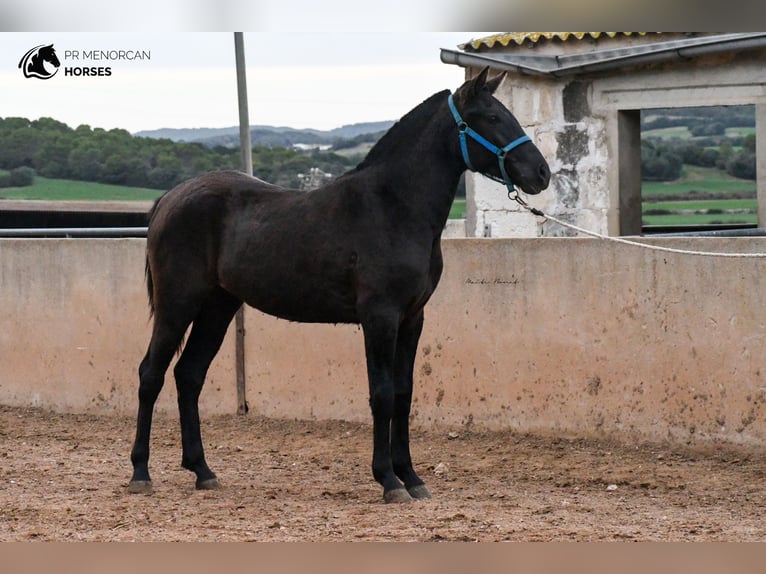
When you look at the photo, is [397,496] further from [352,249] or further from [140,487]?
[140,487]

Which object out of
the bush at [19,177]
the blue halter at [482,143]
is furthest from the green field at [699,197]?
the blue halter at [482,143]

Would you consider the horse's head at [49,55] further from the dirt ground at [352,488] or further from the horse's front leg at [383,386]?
the horse's front leg at [383,386]

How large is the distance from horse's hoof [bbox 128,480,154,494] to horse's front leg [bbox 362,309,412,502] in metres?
1.21

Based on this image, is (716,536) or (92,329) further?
(92,329)

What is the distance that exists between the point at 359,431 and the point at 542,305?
147 centimetres

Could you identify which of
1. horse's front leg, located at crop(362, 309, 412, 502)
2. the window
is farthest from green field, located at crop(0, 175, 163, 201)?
the window

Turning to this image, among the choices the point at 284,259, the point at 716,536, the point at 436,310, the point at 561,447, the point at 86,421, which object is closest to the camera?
the point at 716,536

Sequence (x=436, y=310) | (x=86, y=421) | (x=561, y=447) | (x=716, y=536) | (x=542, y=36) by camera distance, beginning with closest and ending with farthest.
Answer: (x=716, y=536)
(x=561, y=447)
(x=436, y=310)
(x=86, y=421)
(x=542, y=36)

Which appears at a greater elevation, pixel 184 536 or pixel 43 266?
pixel 43 266

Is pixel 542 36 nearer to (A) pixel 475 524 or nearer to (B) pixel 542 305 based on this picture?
(B) pixel 542 305

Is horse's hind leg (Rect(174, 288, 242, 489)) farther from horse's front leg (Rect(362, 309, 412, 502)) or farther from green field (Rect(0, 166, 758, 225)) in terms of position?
green field (Rect(0, 166, 758, 225))

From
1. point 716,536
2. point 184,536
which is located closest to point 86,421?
point 184,536

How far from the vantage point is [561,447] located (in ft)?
20.3

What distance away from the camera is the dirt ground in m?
4.24
